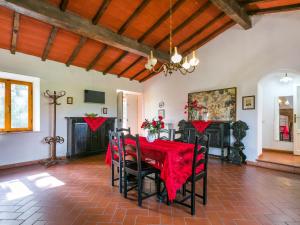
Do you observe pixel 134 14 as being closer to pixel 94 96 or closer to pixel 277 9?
pixel 94 96

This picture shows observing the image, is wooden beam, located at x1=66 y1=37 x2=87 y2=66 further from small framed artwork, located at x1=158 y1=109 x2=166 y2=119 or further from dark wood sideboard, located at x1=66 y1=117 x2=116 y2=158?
small framed artwork, located at x1=158 y1=109 x2=166 y2=119

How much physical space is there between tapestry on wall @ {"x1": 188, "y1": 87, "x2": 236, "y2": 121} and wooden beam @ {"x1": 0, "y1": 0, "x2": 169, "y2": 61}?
230cm

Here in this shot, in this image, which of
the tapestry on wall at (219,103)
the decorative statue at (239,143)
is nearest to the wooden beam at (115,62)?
the tapestry on wall at (219,103)

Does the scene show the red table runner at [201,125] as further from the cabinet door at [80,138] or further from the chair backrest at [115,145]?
the cabinet door at [80,138]

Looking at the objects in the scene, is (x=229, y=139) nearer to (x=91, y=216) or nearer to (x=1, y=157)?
(x=91, y=216)

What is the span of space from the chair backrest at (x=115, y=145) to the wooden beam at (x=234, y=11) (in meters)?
3.12

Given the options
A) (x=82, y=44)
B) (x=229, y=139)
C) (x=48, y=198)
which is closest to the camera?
(x=48, y=198)

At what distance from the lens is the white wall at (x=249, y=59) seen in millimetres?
4043

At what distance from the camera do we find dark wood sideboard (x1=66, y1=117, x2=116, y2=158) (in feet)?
16.1

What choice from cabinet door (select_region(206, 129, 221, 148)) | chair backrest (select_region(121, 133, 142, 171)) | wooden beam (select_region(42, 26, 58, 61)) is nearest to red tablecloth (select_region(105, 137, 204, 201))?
chair backrest (select_region(121, 133, 142, 171))

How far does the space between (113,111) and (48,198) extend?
13.1ft

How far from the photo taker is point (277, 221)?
6.75ft

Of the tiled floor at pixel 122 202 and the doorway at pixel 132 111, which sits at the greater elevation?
the doorway at pixel 132 111

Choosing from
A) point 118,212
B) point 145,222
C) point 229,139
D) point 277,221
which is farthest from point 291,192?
point 118,212
